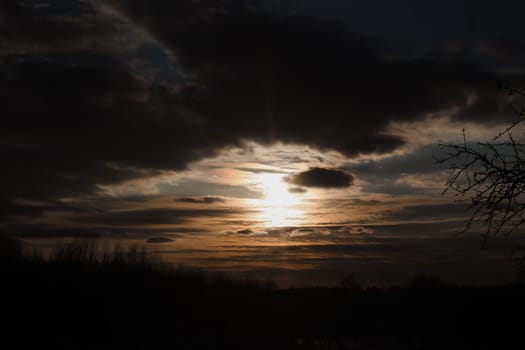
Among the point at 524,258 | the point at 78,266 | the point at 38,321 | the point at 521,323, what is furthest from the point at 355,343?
the point at 524,258

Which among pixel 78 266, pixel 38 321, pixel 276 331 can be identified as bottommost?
pixel 276 331

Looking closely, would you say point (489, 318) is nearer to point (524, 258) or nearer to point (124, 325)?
point (124, 325)

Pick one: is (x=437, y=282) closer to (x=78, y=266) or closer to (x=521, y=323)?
(x=521, y=323)

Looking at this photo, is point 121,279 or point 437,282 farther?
point 437,282

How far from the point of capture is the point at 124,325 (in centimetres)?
3166

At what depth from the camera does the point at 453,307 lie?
42.8m

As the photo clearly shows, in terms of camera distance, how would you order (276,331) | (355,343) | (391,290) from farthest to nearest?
1. (391,290)
2. (276,331)
3. (355,343)

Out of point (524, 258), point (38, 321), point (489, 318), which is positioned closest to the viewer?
point (524, 258)

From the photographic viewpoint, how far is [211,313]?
133ft

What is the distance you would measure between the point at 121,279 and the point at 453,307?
28.6 m

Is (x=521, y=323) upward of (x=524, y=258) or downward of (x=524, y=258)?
downward

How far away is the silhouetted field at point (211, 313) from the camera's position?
28391 mm

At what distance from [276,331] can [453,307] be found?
1611 centimetres

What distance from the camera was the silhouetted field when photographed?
2839 centimetres
